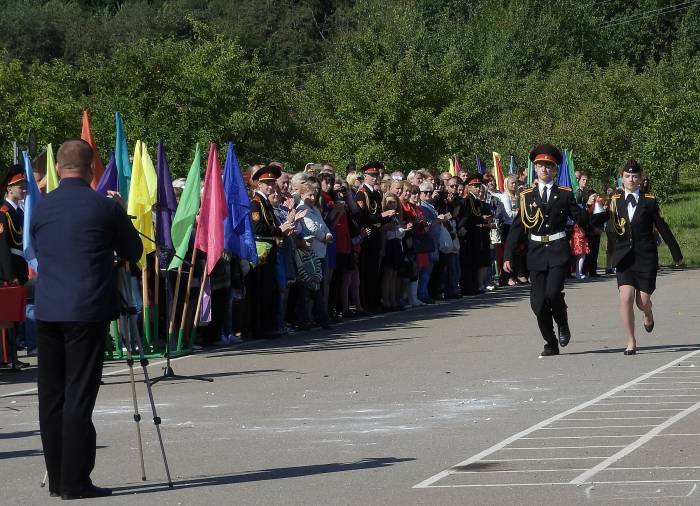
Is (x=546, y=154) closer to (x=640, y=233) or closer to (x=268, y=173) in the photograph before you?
(x=640, y=233)

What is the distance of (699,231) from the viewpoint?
46.9 m

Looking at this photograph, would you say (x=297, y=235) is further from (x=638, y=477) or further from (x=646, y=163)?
(x=646, y=163)

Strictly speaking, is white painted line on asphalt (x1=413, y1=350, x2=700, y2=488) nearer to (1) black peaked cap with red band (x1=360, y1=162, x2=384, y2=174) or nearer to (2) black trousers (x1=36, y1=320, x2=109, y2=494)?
(2) black trousers (x1=36, y1=320, x2=109, y2=494)

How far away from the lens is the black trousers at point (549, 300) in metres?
15.6

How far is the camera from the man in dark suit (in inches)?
328

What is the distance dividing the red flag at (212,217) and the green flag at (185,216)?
0.14 metres

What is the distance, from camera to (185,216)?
17.1 meters

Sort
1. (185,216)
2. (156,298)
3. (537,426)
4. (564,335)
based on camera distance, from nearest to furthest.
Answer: (537,426) < (564,335) < (156,298) < (185,216)

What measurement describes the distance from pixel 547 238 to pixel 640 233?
3.32 ft

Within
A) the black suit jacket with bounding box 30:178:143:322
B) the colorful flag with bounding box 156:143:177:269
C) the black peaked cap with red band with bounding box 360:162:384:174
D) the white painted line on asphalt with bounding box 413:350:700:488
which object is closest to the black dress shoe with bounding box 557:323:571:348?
the white painted line on asphalt with bounding box 413:350:700:488

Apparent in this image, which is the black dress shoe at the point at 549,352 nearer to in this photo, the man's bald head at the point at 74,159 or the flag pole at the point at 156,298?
the flag pole at the point at 156,298

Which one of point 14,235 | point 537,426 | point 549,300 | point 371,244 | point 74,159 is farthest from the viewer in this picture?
point 371,244

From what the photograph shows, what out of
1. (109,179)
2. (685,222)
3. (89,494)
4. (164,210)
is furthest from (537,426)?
(685,222)

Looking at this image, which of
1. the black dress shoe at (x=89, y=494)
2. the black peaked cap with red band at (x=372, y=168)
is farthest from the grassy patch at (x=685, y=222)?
the black dress shoe at (x=89, y=494)
